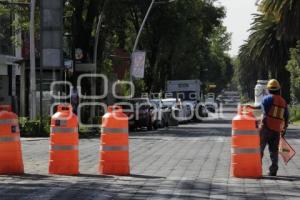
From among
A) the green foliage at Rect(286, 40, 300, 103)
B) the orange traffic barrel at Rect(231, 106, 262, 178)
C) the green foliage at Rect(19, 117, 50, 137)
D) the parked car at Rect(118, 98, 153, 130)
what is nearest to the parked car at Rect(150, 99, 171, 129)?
the parked car at Rect(118, 98, 153, 130)

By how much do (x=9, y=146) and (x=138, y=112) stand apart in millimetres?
21400

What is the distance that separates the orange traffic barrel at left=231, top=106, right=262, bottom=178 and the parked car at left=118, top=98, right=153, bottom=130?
20710 millimetres

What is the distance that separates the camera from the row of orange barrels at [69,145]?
12453 millimetres

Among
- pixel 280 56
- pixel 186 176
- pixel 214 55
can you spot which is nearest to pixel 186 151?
pixel 186 176

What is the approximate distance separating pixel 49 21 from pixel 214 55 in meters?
95.6

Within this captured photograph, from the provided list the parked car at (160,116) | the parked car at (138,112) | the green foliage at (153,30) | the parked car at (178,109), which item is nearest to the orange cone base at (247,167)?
the parked car at (138,112)

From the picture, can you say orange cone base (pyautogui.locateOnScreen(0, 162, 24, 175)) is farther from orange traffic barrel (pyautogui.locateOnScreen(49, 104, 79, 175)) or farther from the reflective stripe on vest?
orange traffic barrel (pyautogui.locateOnScreen(49, 104, 79, 175))

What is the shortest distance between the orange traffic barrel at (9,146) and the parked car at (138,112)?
20302mm

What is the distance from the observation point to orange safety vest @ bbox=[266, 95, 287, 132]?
1274cm

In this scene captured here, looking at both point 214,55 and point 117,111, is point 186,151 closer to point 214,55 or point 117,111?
point 117,111

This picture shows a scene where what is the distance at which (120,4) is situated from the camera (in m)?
37.1

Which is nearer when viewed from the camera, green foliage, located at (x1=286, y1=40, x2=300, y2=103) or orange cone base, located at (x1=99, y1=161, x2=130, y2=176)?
orange cone base, located at (x1=99, y1=161, x2=130, y2=176)

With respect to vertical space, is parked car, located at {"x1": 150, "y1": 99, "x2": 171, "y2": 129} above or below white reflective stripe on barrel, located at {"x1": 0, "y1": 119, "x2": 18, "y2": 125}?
below

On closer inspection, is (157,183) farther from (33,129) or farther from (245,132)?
(33,129)
